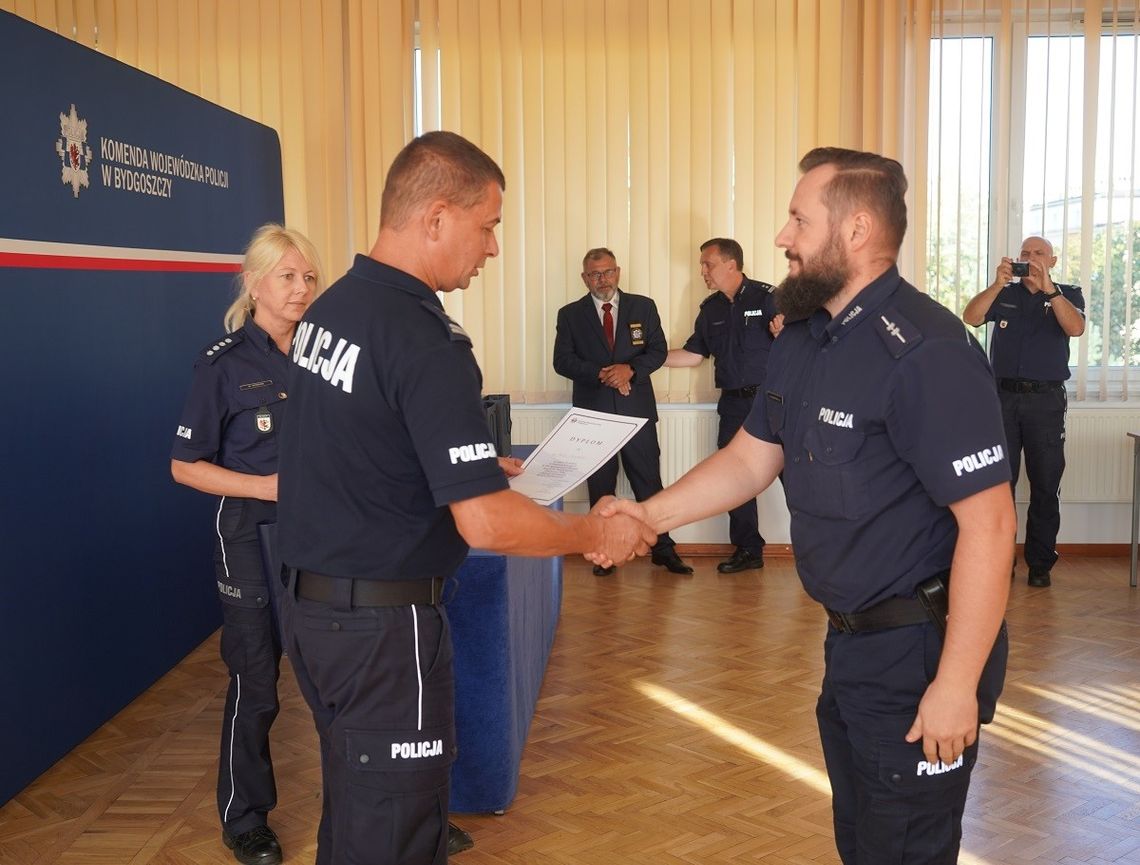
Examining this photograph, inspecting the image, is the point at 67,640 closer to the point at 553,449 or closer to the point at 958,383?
the point at 553,449

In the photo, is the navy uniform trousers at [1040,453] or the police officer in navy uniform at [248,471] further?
the navy uniform trousers at [1040,453]

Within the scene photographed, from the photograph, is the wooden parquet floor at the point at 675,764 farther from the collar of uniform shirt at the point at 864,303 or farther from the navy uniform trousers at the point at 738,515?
the collar of uniform shirt at the point at 864,303

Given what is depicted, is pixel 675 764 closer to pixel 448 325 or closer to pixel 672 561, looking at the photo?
pixel 448 325

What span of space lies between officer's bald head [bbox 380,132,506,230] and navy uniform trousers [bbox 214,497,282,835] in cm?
132

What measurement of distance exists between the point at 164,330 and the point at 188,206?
1.99 ft

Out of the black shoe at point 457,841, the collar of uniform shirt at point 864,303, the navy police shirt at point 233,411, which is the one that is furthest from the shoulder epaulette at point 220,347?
the collar of uniform shirt at point 864,303

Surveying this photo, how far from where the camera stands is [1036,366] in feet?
20.2

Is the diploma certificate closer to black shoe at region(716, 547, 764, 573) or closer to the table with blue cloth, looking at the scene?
the table with blue cloth

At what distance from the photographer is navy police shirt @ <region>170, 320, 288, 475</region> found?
309 centimetres

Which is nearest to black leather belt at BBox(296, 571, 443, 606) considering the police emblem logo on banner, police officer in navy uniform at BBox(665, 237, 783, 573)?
the police emblem logo on banner

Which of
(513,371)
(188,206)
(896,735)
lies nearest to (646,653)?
(513,371)

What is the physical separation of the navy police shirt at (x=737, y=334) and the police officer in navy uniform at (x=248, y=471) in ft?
11.9

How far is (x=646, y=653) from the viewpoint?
5.14 m

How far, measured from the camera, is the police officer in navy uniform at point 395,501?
1.95m
